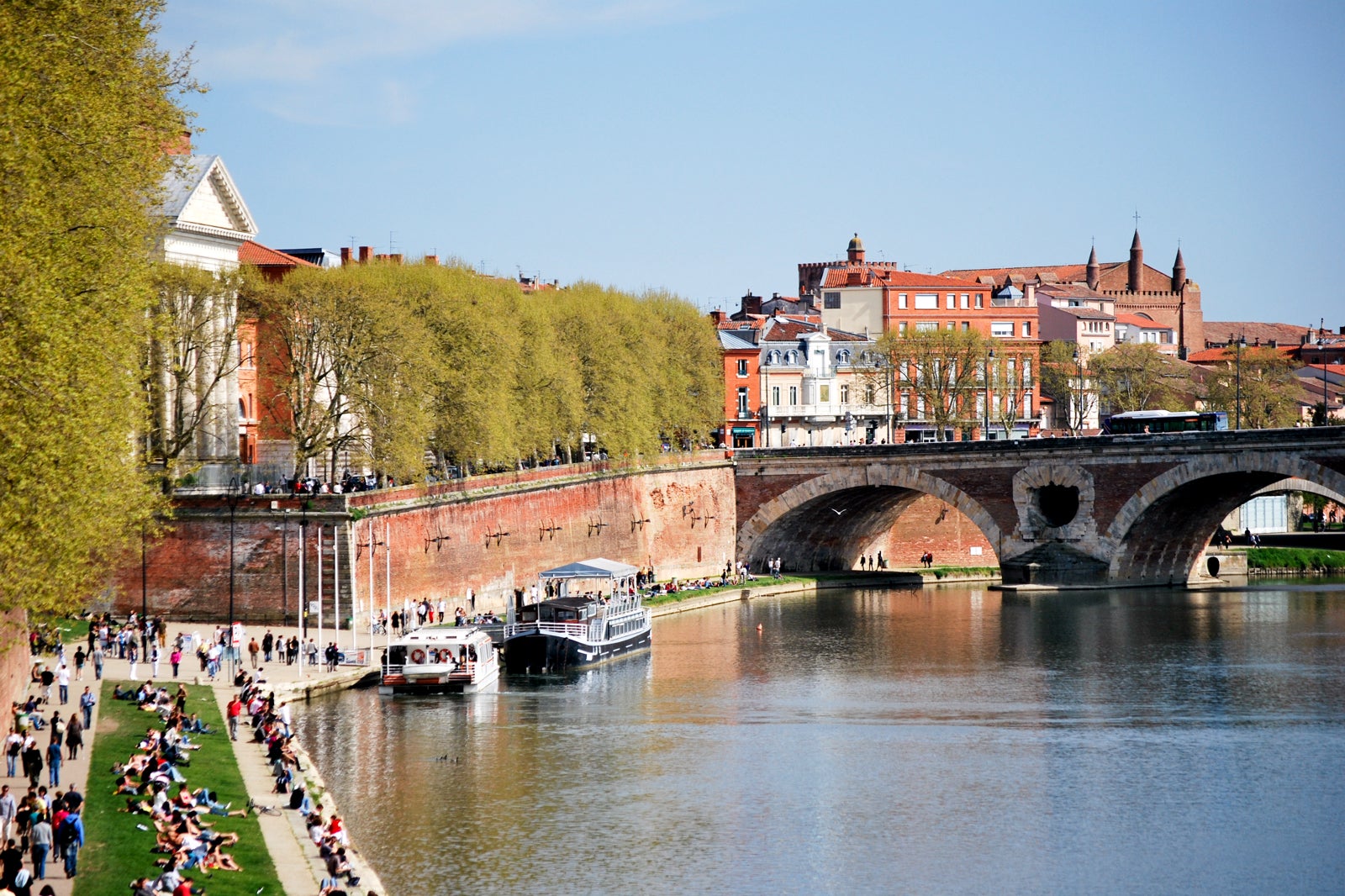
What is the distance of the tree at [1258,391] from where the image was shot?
441 ft

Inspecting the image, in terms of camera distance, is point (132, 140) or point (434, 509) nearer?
point (132, 140)

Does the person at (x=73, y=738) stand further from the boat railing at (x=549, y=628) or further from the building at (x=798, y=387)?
the building at (x=798, y=387)

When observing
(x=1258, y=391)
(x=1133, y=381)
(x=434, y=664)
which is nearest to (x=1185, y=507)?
(x=434, y=664)

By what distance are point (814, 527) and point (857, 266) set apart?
174 feet

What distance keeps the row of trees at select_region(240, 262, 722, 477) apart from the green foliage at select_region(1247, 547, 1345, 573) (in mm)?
35569

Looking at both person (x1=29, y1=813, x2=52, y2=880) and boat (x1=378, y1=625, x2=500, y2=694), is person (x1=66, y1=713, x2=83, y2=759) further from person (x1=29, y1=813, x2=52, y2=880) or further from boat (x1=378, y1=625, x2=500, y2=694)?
boat (x1=378, y1=625, x2=500, y2=694)

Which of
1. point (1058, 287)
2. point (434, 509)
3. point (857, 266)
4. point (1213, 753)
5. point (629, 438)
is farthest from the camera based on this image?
point (1058, 287)

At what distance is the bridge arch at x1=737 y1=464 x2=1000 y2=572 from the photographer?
299 feet

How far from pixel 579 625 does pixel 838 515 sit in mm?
38166

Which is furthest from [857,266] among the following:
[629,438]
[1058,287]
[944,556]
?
[629,438]

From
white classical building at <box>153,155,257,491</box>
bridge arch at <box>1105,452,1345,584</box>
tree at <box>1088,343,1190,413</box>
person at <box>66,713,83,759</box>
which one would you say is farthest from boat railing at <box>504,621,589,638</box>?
tree at <box>1088,343,1190,413</box>

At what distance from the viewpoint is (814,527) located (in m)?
100

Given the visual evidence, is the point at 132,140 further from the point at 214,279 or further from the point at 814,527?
the point at 814,527

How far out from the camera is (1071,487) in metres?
87.1
